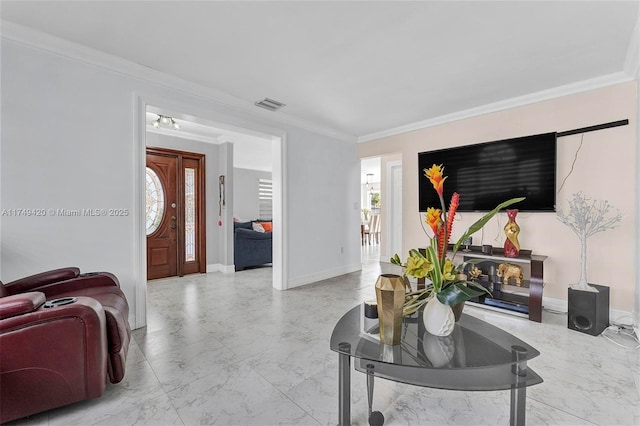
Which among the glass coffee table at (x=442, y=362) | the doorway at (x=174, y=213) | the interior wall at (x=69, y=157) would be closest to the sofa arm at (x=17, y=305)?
the interior wall at (x=69, y=157)

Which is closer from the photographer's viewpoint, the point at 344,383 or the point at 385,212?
the point at 344,383

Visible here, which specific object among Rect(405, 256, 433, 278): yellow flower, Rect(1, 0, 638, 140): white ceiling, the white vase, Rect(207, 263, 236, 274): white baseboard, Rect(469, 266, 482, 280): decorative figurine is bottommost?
Rect(207, 263, 236, 274): white baseboard

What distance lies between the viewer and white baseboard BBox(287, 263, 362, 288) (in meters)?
4.19

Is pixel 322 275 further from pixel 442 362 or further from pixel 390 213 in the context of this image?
pixel 442 362

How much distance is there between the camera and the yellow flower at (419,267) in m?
1.42

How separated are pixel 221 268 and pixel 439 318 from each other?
458 centimetres

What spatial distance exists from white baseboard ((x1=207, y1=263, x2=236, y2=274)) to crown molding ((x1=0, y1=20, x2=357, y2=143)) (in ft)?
9.05

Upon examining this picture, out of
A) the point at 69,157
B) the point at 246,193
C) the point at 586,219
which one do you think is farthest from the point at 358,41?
the point at 246,193

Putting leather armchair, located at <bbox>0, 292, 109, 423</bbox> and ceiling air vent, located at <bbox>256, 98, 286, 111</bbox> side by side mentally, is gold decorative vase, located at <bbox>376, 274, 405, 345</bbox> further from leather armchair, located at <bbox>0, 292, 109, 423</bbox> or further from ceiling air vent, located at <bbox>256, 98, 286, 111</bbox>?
ceiling air vent, located at <bbox>256, 98, 286, 111</bbox>

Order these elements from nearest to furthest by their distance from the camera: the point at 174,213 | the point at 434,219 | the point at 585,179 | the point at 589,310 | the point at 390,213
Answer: the point at 434,219
the point at 589,310
the point at 585,179
the point at 174,213
the point at 390,213

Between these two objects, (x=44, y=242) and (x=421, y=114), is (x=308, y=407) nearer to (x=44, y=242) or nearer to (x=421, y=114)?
(x=44, y=242)

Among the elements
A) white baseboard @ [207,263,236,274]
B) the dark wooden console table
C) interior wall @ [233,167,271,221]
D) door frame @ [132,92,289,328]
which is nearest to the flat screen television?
the dark wooden console table

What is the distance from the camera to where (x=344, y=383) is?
1361mm

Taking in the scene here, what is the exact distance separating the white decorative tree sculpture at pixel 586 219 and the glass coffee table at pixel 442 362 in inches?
76.1
